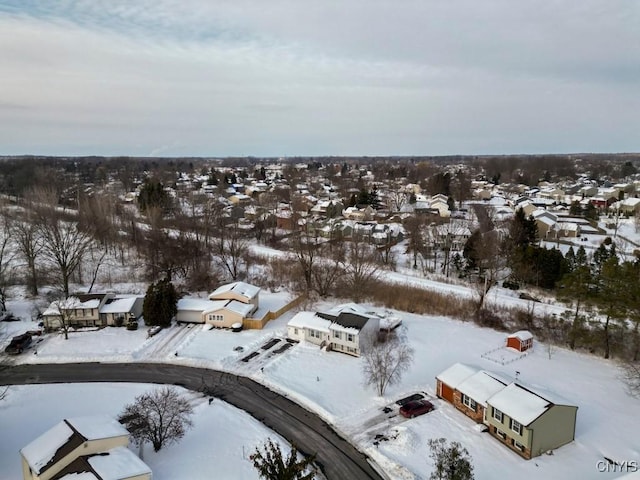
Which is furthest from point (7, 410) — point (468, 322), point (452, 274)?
point (452, 274)

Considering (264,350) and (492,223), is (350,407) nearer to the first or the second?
(264,350)

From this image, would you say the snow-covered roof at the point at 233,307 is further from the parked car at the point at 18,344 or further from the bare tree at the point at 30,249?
the bare tree at the point at 30,249

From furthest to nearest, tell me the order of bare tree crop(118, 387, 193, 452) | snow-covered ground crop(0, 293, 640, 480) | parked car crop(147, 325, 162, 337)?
parked car crop(147, 325, 162, 337)
bare tree crop(118, 387, 193, 452)
snow-covered ground crop(0, 293, 640, 480)

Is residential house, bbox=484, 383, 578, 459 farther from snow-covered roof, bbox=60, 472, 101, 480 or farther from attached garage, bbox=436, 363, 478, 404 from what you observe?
snow-covered roof, bbox=60, 472, 101, 480

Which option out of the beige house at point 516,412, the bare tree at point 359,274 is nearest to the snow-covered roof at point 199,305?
the bare tree at point 359,274

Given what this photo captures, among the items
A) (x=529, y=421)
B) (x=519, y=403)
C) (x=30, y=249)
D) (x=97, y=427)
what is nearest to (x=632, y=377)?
(x=519, y=403)

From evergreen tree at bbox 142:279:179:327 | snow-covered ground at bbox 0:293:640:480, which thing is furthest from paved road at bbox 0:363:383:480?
evergreen tree at bbox 142:279:179:327
